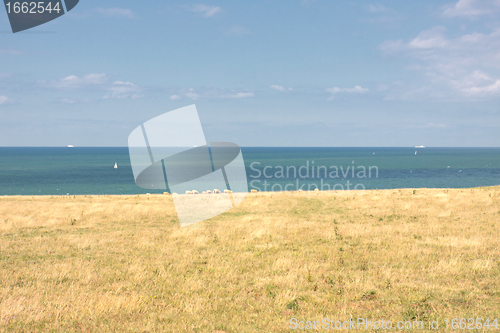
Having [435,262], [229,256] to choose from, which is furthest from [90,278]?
[435,262]

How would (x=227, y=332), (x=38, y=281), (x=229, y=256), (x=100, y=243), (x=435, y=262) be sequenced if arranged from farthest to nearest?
(x=100, y=243)
(x=229, y=256)
(x=435, y=262)
(x=38, y=281)
(x=227, y=332)

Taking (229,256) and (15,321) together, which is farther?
(229,256)

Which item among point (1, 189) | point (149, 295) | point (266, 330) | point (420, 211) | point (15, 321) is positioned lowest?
point (420, 211)

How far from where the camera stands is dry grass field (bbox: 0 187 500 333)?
7512 mm

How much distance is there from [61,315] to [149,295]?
2002 mm

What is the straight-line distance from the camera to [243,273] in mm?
10703

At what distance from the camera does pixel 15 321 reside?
717 centimetres

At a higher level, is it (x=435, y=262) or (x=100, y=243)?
(x=100, y=243)

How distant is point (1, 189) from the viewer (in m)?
72.3

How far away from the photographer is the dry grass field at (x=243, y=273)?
7.51 m

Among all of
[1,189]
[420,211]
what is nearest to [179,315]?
[420,211]

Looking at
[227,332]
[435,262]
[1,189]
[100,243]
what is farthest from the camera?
[1,189]

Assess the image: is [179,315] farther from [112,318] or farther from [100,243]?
[100,243]

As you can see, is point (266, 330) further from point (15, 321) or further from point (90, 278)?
point (90, 278)
